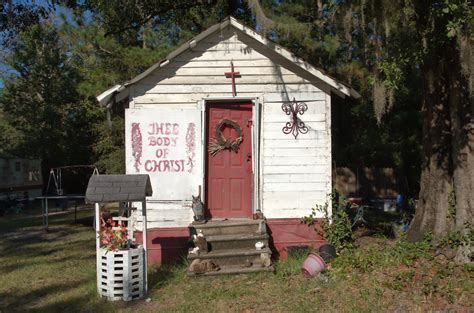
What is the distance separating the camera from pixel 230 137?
27.6 feet

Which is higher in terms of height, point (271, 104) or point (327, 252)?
point (271, 104)

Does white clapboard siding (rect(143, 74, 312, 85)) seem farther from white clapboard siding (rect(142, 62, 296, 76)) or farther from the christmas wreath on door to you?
the christmas wreath on door

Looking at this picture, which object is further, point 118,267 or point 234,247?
point 234,247

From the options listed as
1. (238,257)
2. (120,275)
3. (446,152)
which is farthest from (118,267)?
(446,152)

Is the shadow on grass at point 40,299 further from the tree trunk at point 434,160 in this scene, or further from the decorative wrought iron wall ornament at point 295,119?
the tree trunk at point 434,160

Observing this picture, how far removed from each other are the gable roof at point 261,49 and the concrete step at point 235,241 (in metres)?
2.84

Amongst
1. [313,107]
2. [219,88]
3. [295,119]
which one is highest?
[219,88]

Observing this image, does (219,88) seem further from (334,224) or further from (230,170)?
(334,224)

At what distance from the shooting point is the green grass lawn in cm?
569

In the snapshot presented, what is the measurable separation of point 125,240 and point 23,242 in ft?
20.0

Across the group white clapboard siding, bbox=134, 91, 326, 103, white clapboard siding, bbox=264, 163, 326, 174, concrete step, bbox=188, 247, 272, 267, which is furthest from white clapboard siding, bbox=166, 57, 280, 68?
concrete step, bbox=188, 247, 272, 267

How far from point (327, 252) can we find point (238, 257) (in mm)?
1394

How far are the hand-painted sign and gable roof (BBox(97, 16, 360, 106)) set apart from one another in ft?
1.52

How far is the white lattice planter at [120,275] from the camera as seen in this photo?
20.3 feet
